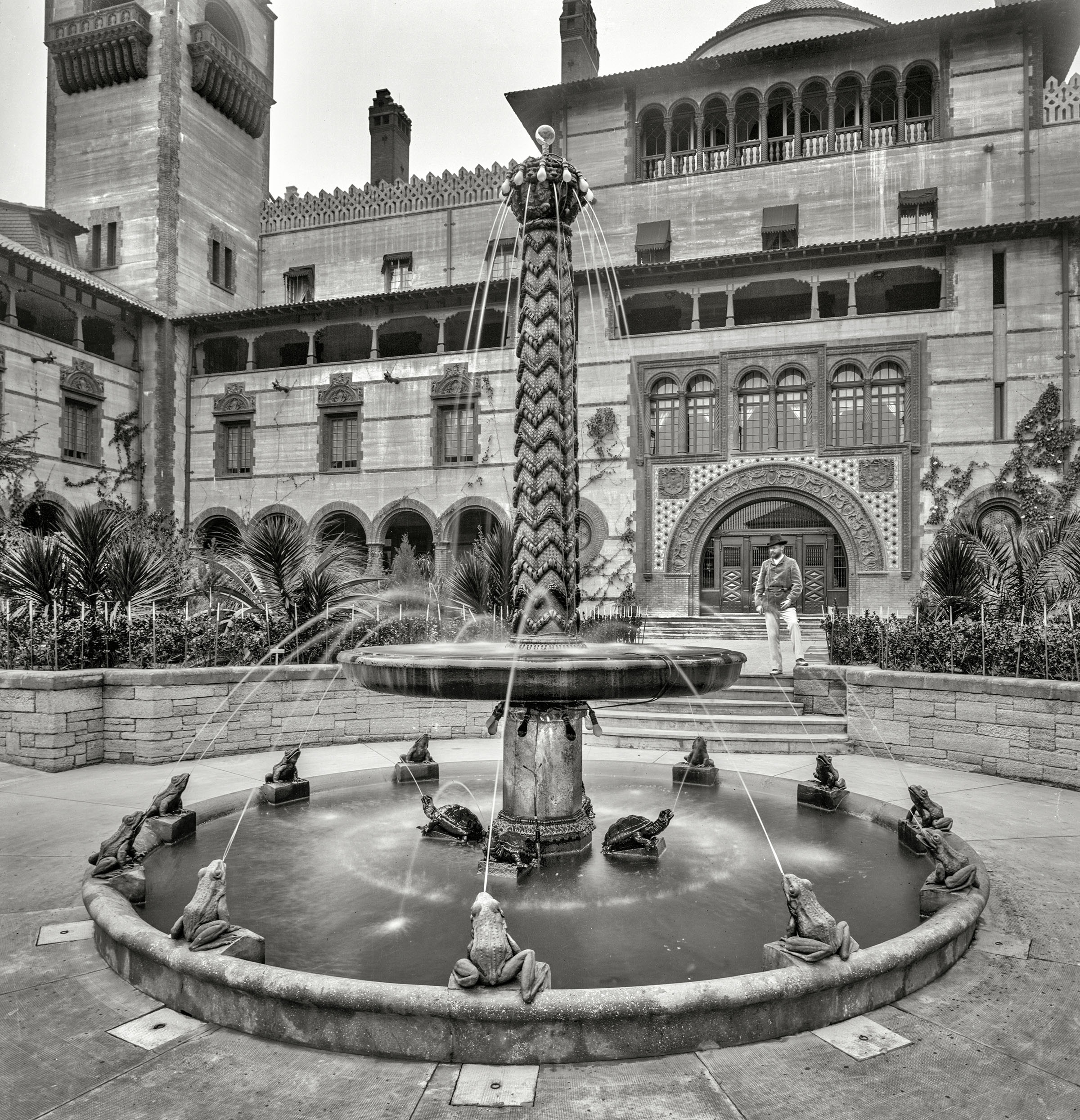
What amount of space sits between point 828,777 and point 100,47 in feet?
117

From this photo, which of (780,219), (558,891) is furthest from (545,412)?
(780,219)

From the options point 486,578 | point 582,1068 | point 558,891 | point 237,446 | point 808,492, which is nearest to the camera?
point 582,1068

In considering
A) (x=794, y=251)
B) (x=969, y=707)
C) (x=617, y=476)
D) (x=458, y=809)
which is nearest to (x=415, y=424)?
(x=617, y=476)

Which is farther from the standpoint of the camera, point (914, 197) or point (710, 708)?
point (914, 197)

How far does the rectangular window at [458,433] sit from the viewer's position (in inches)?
1090

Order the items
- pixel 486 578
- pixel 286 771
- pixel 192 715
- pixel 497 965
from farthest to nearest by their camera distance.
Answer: pixel 486 578 → pixel 192 715 → pixel 286 771 → pixel 497 965

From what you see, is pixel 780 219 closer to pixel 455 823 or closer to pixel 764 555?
pixel 764 555

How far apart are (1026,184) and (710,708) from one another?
21562 millimetres

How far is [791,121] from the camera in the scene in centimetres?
2752

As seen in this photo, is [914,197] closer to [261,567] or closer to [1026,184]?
[1026,184]

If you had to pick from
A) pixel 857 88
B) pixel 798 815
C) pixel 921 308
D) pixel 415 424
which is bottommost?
pixel 798 815

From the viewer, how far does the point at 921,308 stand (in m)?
24.8

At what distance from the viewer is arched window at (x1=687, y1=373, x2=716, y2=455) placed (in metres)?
25.5

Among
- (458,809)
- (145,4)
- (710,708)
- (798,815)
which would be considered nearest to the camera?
(458,809)
